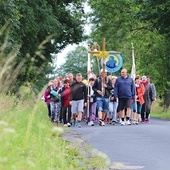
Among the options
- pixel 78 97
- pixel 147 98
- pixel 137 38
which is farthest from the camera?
pixel 137 38

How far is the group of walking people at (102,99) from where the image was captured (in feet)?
69.7

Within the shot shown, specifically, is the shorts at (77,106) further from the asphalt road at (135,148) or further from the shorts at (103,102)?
the asphalt road at (135,148)

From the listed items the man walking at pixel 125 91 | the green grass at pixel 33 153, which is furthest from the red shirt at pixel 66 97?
the green grass at pixel 33 153

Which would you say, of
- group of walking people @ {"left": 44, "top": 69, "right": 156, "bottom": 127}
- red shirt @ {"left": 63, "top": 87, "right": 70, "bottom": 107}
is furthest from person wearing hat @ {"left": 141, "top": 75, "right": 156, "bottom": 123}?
red shirt @ {"left": 63, "top": 87, "right": 70, "bottom": 107}

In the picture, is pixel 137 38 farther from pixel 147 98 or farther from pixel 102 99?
pixel 102 99

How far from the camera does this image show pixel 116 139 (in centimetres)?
1463

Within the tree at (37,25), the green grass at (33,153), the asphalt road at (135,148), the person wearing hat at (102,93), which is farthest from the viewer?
the tree at (37,25)

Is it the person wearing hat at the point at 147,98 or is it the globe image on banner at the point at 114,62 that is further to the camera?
the globe image on banner at the point at 114,62

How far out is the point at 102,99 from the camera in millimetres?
22812

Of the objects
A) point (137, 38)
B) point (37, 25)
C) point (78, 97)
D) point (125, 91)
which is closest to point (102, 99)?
point (125, 91)

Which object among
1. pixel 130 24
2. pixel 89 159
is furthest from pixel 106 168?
pixel 130 24

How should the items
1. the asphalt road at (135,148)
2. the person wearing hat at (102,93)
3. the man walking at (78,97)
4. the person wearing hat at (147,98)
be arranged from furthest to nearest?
the person wearing hat at (147,98), the person wearing hat at (102,93), the man walking at (78,97), the asphalt road at (135,148)

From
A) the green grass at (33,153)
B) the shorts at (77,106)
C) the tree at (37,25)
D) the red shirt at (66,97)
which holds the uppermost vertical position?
the tree at (37,25)

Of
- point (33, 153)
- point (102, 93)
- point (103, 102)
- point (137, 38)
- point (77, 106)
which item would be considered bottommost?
point (33, 153)
